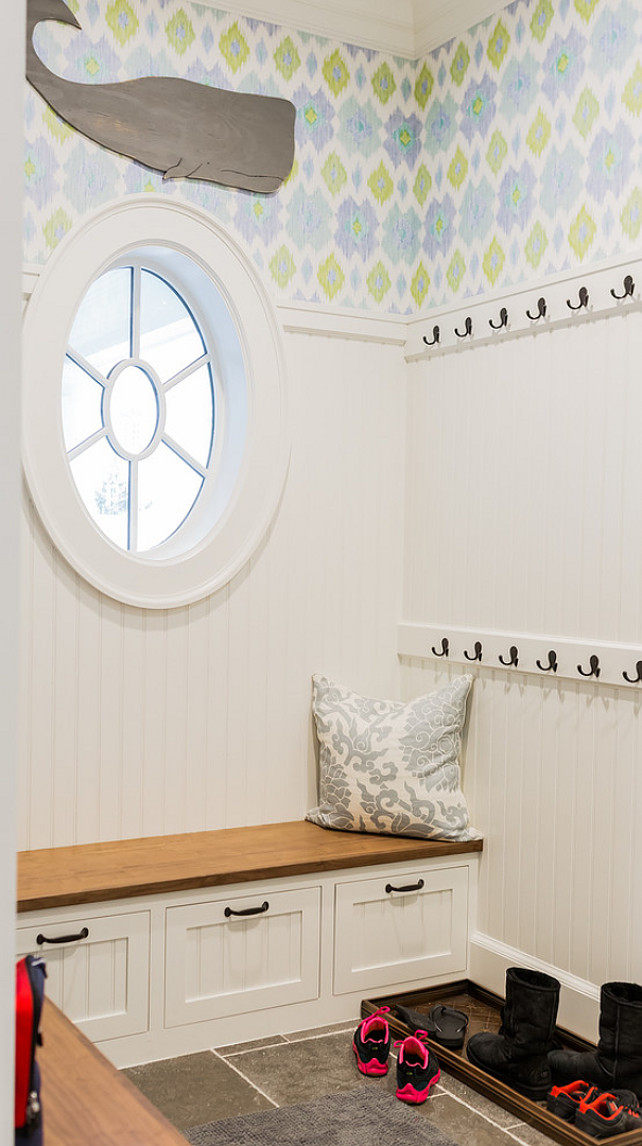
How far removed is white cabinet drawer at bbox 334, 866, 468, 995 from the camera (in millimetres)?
3008

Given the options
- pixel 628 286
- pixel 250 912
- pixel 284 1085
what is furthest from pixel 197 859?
pixel 628 286

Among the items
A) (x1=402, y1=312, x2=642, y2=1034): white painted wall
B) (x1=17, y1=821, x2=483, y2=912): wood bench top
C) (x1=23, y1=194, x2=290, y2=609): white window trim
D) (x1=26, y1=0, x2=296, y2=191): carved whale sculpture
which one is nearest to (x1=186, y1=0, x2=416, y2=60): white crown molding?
(x1=26, y1=0, x2=296, y2=191): carved whale sculpture

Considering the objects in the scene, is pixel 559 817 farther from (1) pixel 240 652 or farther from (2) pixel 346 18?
(2) pixel 346 18

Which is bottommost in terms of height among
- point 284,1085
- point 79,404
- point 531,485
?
point 284,1085

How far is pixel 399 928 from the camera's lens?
309cm

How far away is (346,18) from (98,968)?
2912mm

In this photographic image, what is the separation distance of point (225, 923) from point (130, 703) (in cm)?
68

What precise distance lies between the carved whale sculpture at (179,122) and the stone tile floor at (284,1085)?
2.45 metres

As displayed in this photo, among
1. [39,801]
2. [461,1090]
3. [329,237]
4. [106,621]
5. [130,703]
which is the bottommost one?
[461,1090]

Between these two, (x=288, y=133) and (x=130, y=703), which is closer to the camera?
(x=130, y=703)

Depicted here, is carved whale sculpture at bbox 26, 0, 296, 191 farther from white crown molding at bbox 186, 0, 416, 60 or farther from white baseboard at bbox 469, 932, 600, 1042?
white baseboard at bbox 469, 932, 600, 1042

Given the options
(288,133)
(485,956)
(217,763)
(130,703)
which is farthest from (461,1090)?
(288,133)

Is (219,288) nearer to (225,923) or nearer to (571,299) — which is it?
(571,299)

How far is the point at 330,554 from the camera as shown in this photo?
3.46m
